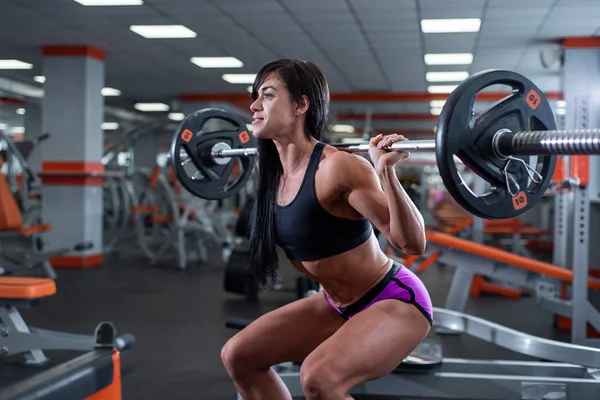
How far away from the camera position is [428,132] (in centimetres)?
1686

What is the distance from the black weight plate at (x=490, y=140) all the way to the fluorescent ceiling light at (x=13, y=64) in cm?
816

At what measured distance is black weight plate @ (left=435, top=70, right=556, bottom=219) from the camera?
1.23 meters

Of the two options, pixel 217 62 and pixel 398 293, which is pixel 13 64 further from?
pixel 398 293

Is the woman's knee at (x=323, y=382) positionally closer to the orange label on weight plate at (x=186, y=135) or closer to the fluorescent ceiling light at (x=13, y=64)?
the orange label on weight plate at (x=186, y=135)

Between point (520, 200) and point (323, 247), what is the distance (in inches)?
17.9

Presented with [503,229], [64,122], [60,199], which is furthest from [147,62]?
[503,229]

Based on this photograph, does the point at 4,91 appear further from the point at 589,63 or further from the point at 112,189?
the point at 589,63

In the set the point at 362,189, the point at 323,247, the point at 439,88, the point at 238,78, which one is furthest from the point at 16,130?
the point at 362,189

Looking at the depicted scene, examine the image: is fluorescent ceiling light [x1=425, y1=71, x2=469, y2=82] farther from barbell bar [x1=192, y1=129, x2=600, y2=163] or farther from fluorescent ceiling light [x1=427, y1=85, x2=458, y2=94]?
barbell bar [x1=192, y1=129, x2=600, y2=163]

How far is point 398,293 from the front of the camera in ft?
5.16

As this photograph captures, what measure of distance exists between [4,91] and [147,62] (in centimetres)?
297

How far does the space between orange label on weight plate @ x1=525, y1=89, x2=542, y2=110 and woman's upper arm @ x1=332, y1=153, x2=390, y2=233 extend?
342mm

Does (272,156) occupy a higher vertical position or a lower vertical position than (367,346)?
higher

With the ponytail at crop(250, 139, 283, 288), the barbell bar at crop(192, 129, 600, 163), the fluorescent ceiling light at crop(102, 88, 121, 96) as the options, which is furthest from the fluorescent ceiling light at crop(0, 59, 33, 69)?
the barbell bar at crop(192, 129, 600, 163)
